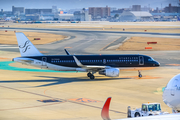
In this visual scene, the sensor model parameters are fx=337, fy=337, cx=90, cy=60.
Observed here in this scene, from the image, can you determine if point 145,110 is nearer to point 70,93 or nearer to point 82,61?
point 70,93

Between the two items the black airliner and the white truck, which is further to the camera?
the black airliner

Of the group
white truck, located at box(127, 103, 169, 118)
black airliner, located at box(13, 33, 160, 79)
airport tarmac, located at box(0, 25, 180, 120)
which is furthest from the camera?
black airliner, located at box(13, 33, 160, 79)

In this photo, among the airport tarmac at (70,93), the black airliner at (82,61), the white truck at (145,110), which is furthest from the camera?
the black airliner at (82,61)

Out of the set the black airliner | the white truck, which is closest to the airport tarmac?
the black airliner

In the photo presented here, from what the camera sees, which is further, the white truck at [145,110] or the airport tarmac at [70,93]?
the airport tarmac at [70,93]

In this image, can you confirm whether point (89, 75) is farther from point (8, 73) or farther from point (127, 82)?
point (8, 73)

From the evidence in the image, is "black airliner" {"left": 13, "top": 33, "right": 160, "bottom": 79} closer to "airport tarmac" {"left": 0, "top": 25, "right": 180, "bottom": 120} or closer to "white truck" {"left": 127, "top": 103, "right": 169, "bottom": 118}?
"airport tarmac" {"left": 0, "top": 25, "right": 180, "bottom": 120}

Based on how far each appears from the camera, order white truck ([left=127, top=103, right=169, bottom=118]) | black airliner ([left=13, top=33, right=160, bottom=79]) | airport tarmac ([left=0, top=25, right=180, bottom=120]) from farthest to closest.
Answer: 1. black airliner ([left=13, top=33, right=160, bottom=79])
2. airport tarmac ([left=0, top=25, right=180, bottom=120])
3. white truck ([left=127, top=103, right=169, bottom=118])

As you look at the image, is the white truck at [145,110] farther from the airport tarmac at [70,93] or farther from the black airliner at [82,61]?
the black airliner at [82,61]

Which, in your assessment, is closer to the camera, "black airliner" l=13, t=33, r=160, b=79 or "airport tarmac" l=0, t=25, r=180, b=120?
"airport tarmac" l=0, t=25, r=180, b=120

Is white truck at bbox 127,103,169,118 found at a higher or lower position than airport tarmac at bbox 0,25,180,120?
higher

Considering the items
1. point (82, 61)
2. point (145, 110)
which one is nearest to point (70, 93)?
point (82, 61)

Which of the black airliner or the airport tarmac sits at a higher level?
the black airliner

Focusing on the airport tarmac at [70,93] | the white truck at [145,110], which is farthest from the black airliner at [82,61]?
the white truck at [145,110]
